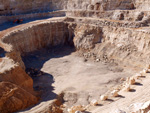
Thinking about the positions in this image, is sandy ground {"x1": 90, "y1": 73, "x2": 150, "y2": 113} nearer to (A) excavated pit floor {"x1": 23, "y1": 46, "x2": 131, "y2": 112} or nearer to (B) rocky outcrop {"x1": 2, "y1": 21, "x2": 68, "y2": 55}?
(A) excavated pit floor {"x1": 23, "y1": 46, "x2": 131, "y2": 112}

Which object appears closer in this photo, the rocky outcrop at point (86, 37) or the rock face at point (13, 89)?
the rock face at point (13, 89)

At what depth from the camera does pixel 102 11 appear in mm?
30125

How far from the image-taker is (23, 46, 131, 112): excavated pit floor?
1713 centimetres

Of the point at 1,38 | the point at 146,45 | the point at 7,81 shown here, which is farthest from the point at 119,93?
the point at 1,38

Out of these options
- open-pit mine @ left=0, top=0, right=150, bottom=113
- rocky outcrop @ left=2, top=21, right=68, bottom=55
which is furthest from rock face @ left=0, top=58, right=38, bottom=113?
rocky outcrop @ left=2, top=21, right=68, bottom=55

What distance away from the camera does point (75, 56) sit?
87.4 feet

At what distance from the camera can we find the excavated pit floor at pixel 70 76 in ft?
56.2

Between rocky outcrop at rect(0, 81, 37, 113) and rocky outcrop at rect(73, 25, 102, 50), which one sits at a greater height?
rocky outcrop at rect(73, 25, 102, 50)

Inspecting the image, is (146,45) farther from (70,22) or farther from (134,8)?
(70,22)

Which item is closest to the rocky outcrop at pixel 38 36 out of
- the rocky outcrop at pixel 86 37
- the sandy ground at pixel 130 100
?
the rocky outcrop at pixel 86 37

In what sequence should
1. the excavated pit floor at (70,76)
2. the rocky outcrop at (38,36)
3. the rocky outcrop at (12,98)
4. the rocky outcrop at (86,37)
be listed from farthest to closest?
the rocky outcrop at (86,37) → the rocky outcrop at (38,36) → the excavated pit floor at (70,76) → the rocky outcrop at (12,98)

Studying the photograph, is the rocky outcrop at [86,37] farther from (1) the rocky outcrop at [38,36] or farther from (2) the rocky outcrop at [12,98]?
(2) the rocky outcrop at [12,98]

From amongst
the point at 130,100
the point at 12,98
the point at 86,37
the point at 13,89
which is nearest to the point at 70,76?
the point at 86,37

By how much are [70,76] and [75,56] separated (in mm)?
5830
